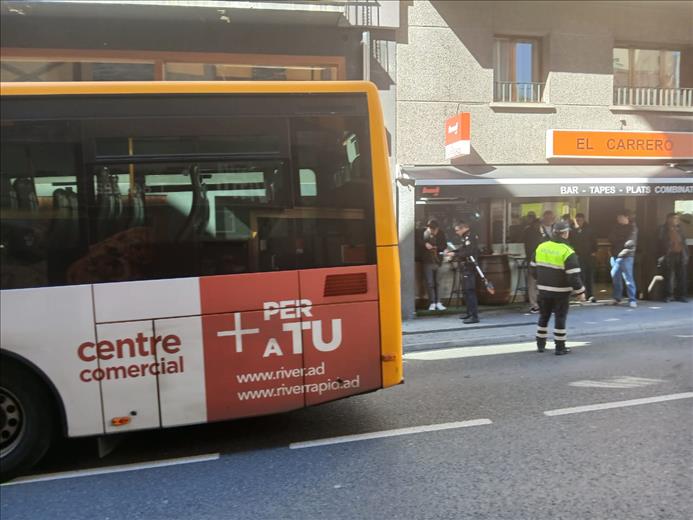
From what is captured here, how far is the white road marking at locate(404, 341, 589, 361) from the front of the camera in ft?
25.4

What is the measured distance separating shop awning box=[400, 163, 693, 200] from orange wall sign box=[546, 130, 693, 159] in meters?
0.34

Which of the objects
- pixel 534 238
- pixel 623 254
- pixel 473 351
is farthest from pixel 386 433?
pixel 623 254

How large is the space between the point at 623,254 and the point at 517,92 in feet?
13.6

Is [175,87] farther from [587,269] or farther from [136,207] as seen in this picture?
[587,269]

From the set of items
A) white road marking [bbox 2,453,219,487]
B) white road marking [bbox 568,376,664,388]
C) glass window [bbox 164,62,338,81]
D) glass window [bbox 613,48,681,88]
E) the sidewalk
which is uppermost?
glass window [bbox 613,48,681,88]

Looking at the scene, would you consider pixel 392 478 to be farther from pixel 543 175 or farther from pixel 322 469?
pixel 543 175

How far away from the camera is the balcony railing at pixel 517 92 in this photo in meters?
11.5

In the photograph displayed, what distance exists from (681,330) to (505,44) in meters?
6.82

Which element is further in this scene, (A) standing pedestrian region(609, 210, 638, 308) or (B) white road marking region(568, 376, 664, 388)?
(A) standing pedestrian region(609, 210, 638, 308)

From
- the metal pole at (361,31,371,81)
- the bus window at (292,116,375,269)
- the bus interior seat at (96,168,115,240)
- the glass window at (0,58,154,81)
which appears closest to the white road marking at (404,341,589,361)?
the bus window at (292,116,375,269)

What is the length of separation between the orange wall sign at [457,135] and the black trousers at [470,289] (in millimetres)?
2319

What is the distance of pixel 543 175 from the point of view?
34.9 feet

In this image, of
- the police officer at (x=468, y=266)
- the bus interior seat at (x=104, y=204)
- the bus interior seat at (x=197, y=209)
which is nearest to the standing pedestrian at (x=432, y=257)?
the police officer at (x=468, y=266)

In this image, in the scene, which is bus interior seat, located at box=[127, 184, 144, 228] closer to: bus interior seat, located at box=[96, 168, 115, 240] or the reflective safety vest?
bus interior seat, located at box=[96, 168, 115, 240]
